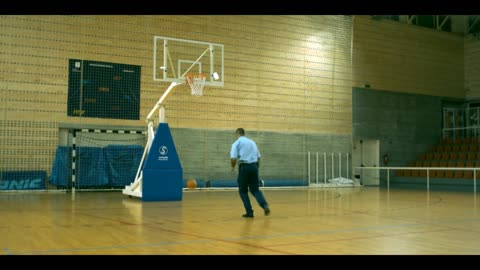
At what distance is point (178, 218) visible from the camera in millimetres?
9852

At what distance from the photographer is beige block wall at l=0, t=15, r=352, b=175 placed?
1781 centimetres

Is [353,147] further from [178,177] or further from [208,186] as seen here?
[178,177]

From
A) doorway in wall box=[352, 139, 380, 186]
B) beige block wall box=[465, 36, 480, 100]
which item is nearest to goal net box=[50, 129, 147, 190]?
doorway in wall box=[352, 139, 380, 186]

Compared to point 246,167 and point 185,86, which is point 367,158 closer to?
point 185,86

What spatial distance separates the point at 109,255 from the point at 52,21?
15004mm

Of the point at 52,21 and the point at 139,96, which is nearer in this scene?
the point at 52,21

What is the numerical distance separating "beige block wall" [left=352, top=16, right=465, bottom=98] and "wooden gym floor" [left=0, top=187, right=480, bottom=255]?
14.8 m

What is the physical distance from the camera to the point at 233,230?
317 inches

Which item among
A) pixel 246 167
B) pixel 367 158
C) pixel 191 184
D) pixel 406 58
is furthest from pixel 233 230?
pixel 406 58

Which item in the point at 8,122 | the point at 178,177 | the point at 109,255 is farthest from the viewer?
the point at 8,122

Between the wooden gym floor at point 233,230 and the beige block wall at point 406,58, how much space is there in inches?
583

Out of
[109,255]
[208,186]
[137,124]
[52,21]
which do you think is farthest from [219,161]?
[109,255]

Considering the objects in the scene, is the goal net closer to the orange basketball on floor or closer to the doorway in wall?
the orange basketball on floor

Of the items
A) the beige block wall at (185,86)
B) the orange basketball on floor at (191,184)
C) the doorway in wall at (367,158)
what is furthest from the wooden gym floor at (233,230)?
the doorway in wall at (367,158)
